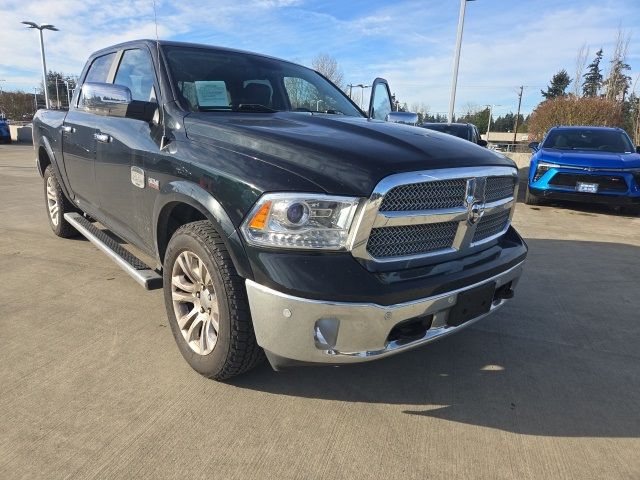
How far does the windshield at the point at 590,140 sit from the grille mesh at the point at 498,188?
697 cm

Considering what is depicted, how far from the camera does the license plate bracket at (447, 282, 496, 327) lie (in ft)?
7.79

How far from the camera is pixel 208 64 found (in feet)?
10.9

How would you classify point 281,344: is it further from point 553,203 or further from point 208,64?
point 553,203

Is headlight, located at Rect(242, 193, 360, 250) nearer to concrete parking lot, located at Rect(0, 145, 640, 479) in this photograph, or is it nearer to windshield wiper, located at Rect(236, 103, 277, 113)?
concrete parking lot, located at Rect(0, 145, 640, 479)

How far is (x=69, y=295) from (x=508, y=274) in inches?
127

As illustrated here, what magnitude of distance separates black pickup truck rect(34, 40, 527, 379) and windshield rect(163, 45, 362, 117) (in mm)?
16

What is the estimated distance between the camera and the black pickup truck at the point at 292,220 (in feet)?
6.83

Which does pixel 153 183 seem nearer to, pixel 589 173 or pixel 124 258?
pixel 124 258

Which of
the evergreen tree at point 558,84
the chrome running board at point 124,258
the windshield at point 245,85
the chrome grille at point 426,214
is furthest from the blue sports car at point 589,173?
the evergreen tree at point 558,84

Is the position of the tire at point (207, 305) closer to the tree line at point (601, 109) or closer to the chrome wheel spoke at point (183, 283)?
the chrome wheel spoke at point (183, 283)

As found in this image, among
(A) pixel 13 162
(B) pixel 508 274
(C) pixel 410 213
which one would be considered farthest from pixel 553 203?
(A) pixel 13 162

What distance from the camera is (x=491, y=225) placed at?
284 cm

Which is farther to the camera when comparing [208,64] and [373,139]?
[208,64]

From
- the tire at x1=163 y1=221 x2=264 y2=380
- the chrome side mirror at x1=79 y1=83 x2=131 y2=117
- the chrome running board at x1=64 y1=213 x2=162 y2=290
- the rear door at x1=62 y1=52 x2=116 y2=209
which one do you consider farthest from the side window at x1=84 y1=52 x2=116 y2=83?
the tire at x1=163 y1=221 x2=264 y2=380
